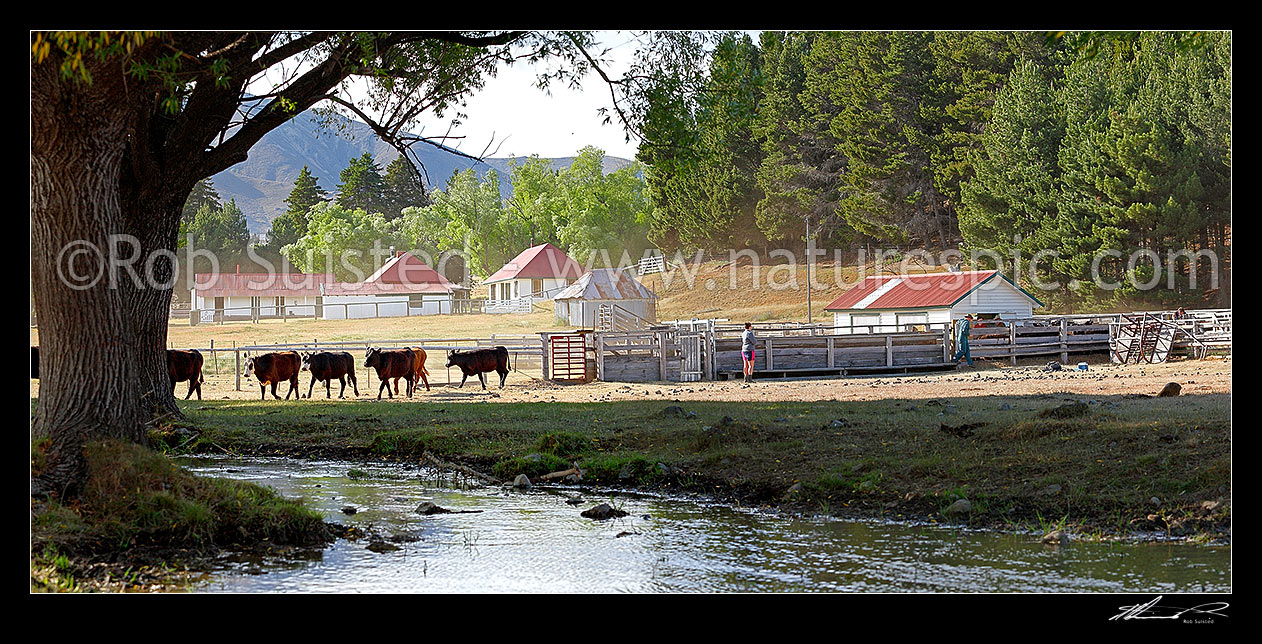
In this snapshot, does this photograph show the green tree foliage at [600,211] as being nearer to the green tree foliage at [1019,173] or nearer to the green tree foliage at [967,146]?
the green tree foliage at [967,146]

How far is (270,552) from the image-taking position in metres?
8.56

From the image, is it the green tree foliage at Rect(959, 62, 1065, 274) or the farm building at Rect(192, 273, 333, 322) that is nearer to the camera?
the green tree foliage at Rect(959, 62, 1065, 274)

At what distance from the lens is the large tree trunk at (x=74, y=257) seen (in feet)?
30.3

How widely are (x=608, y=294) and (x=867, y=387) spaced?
95.6 ft

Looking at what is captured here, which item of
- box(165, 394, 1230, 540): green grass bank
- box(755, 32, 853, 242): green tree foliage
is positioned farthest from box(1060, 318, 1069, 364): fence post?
box(755, 32, 853, 242): green tree foliage

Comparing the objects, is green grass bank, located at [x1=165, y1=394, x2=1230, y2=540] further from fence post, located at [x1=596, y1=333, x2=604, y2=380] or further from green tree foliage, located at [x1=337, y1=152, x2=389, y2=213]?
green tree foliage, located at [x1=337, y1=152, x2=389, y2=213]

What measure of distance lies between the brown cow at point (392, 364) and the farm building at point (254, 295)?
55.5 m

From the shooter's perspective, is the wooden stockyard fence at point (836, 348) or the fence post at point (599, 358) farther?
the wooden stockyard fence at point (836, 348)

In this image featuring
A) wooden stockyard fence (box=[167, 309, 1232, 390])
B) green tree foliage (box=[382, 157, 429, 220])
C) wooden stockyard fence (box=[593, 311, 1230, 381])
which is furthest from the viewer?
green tree foliage (box=[382, 157, 429, 220])

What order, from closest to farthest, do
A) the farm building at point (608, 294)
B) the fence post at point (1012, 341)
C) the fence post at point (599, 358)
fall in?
the fence post at point (599, 358), the fence post at point (1012, 341), the farm building at point (608, 294)

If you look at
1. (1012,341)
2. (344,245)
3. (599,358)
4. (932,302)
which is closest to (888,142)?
(932,302)
